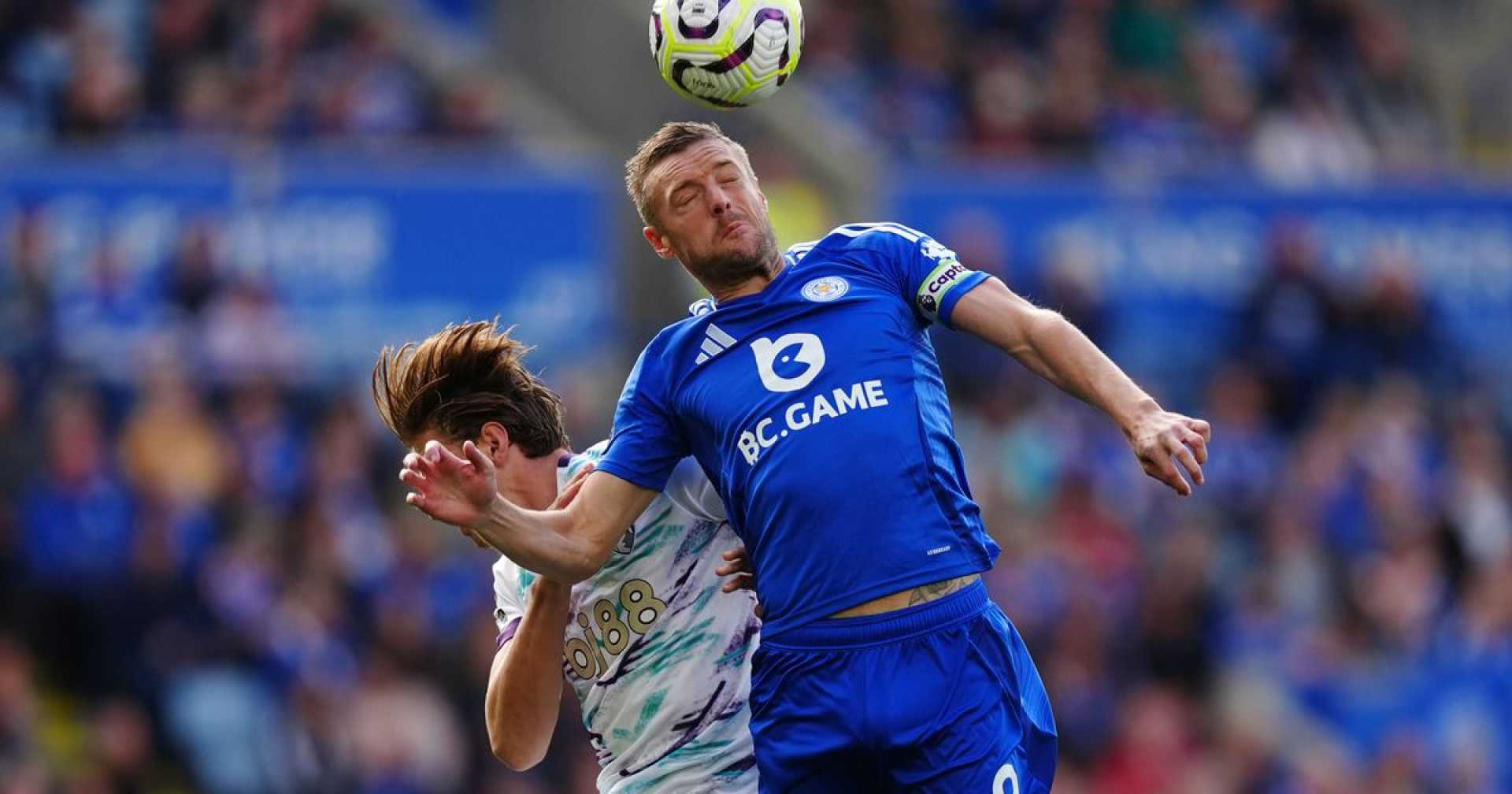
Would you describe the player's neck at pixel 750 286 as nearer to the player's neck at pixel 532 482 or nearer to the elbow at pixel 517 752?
the player's neck at pixel 532 482

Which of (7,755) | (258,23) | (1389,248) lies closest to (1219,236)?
(1389,248)

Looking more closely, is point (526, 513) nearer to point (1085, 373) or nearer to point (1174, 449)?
point (1085, 373)

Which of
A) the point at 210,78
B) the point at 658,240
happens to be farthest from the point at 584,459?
the point at 210,78

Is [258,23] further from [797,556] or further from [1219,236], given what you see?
[797,556]

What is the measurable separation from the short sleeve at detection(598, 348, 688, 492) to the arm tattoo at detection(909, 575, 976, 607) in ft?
2.24

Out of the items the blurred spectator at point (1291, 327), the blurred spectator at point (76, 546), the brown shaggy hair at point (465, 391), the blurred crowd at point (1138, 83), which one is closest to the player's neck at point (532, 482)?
the brown shaggy hair at point (465, 391)

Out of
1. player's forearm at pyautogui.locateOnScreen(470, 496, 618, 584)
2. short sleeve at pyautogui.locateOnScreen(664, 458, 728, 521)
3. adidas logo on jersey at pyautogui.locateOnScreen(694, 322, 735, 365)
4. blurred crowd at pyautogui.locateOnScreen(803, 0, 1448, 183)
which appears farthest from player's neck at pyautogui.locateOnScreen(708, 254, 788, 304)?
blurred crowd at pyautogui.locateOnScreen(803, 0, 1448, 183)

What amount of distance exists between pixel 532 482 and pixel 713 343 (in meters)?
0.61

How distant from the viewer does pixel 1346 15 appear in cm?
2050

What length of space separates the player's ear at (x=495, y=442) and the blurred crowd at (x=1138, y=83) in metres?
11.1

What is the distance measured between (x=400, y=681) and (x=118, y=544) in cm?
153

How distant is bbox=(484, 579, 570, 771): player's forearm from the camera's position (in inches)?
218

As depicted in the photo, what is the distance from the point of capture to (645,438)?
5.45 m

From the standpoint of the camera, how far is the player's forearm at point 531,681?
555cm
